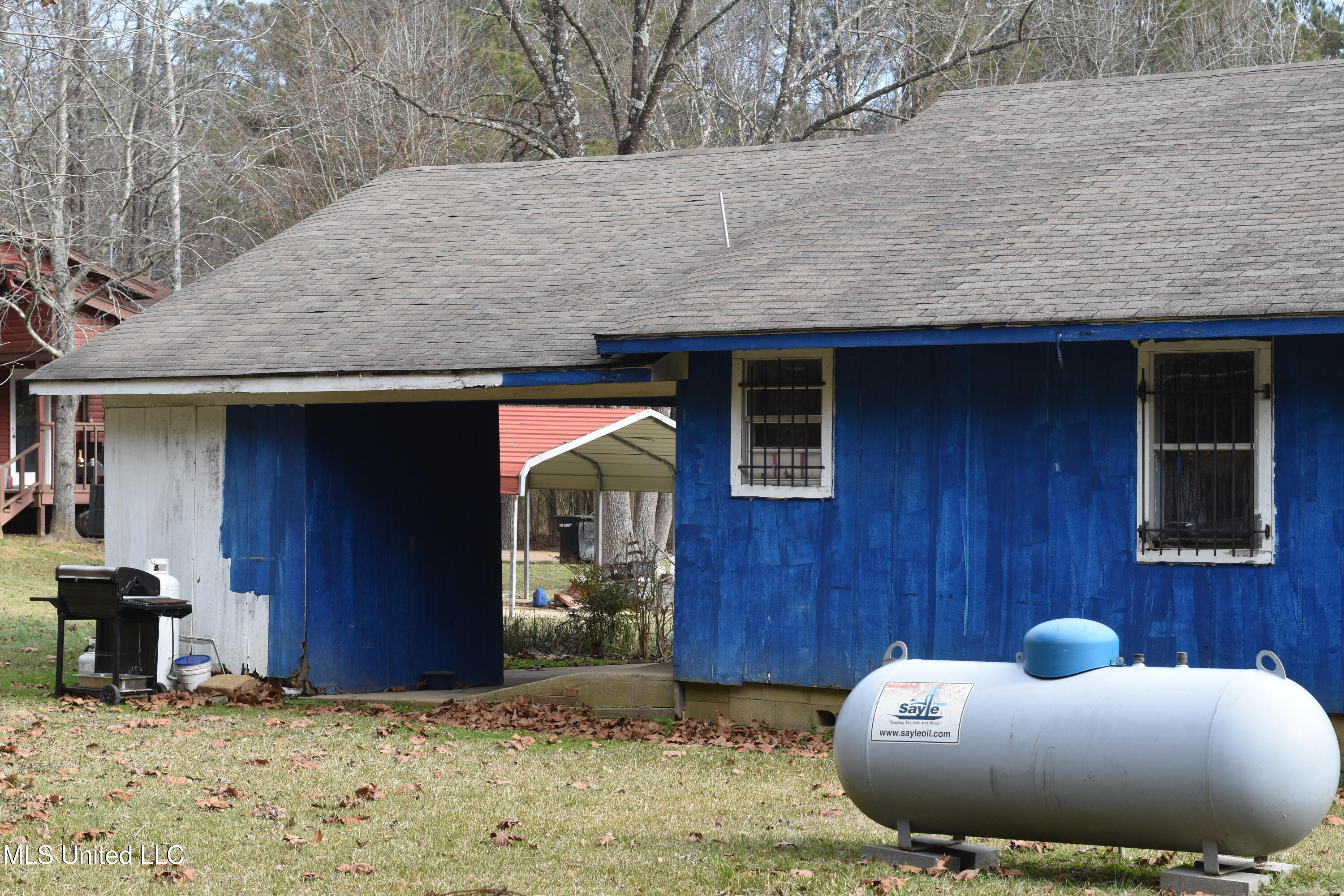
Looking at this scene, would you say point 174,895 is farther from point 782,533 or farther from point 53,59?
point 53,59

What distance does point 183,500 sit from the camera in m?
14.0

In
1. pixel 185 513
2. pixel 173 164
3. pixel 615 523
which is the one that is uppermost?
pixel 173 164

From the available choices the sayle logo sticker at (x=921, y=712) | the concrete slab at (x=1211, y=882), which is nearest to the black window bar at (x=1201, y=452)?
the sayle logo sticker at (x=921, y=712)

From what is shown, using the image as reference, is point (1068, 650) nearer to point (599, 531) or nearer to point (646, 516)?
point (599, 531)

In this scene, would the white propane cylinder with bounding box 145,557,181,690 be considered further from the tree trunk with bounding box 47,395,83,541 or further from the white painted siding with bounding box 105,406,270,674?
the tree trunk with bounding box 47,395,83,541

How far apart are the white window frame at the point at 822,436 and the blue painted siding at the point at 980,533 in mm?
62

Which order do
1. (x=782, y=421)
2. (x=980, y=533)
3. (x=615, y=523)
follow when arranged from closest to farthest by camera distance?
(x=980, y=533), (x=782, y=421), (x=615, y=523)

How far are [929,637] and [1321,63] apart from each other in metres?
7.11

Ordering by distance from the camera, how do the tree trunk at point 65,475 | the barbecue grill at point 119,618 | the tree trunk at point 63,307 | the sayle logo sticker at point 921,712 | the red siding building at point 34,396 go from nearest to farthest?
the sayle logo sticker at point 921,712, the barbecue grill at point 119,618, the tree trunk at point 63,307, the red siding building at point 34,396, the tree trunk at point 65,475

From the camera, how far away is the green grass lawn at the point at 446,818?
6.83 m

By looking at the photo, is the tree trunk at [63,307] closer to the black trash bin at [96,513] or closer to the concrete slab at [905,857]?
the black trash bin at [96,513]

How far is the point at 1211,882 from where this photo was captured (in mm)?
6492

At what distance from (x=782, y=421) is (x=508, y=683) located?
5.42 meters

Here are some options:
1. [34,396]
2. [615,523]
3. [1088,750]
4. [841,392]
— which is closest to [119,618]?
[841,392]
